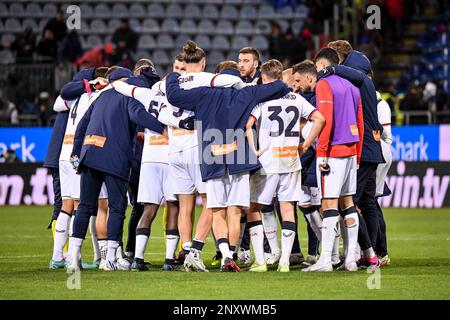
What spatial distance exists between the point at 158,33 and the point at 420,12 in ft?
24.6

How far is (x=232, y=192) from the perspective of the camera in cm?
1059

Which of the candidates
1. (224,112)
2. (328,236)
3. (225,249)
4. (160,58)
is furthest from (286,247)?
(160,58)

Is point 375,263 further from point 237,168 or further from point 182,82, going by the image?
point 182,82

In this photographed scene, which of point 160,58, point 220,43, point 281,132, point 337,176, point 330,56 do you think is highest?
point 220,43

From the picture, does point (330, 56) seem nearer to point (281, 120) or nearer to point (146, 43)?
point (281, 120)

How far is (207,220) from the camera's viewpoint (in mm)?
10883

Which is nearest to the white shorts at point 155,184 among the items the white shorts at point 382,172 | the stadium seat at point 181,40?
the white shorts at point 382,172

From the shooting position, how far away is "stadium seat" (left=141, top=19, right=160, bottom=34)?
29328mm

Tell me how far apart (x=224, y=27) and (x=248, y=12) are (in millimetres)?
951

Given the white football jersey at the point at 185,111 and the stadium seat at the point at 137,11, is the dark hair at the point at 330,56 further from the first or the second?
the stadium seat at the point at 137,11

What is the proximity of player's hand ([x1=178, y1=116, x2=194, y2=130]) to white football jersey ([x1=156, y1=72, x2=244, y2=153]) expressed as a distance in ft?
0.13

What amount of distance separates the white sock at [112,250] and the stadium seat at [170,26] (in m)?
18.9

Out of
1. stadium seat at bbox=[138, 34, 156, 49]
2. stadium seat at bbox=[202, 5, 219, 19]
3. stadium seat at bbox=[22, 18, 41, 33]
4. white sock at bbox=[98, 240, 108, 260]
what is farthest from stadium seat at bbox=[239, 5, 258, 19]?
white sock at bbox=[98, 240, 108, 260]
